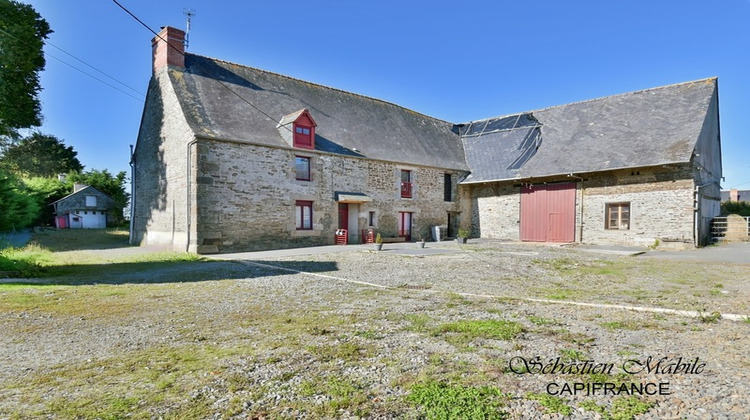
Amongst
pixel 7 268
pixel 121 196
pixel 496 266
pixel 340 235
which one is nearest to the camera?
pixel 7 268

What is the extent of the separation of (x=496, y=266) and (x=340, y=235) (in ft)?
29.8

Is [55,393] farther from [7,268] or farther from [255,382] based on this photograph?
[7,268]

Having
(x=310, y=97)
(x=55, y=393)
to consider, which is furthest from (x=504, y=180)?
(x=55, y=393)

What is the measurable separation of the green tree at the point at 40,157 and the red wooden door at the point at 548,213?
3683 cm

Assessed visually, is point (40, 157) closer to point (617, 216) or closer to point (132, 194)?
point (132, 194)

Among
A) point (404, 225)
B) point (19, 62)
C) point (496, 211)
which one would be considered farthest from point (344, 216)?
point (19, 62)

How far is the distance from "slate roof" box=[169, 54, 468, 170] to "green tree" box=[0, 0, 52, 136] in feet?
18.2

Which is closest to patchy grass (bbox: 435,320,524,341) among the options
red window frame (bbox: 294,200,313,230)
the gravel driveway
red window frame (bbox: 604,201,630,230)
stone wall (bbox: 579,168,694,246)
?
the gravel driveway

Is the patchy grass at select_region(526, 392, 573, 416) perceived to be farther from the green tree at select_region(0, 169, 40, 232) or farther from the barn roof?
the green tree at select_region(0, 169, 40, 232)

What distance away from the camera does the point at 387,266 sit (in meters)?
10.3

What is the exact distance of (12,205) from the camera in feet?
60.9

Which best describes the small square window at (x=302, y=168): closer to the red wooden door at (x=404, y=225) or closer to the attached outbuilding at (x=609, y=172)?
the red wooden door at (x=404, y=225)

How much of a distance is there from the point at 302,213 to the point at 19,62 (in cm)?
1242

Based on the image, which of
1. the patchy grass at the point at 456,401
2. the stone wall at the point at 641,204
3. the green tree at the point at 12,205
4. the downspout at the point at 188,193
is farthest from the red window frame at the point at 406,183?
the green tree at the point at 12,205
